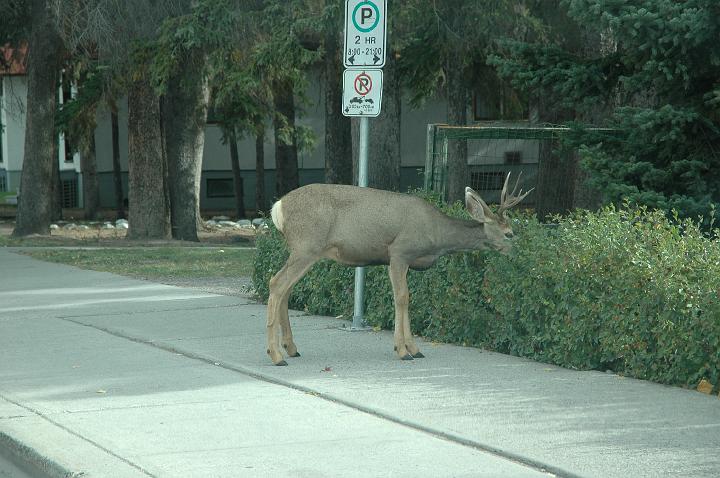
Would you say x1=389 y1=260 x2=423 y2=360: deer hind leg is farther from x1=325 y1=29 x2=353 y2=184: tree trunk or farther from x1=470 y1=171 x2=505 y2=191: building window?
x1=325 y1=29 x2=353 y2=184: tree trunk

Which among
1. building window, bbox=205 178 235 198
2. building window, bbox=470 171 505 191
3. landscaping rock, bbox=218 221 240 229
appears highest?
building window, bbox=470 171 505 191

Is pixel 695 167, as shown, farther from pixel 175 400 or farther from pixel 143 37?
pixel 143 37

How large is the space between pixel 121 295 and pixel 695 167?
714 cm

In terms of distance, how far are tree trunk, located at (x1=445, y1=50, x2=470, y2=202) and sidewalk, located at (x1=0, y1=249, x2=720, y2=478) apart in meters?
7.77

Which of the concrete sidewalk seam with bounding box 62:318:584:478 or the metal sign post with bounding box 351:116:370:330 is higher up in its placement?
the metal sign post with bounding box 351:116:370:330

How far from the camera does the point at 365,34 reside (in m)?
11.4

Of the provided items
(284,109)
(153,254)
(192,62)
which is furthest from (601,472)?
(284,109)

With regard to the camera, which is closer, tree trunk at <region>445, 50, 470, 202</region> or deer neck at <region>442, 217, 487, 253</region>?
deer neck at <region>442, 217, 487, 253</region>

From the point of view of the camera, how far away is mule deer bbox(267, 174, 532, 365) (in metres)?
9.66

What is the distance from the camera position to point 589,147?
1191 cm

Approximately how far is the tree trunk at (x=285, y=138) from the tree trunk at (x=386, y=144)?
483 inches

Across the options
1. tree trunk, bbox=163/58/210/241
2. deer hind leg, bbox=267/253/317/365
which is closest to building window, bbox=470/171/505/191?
tree trunk, bbox=163/58/210/241

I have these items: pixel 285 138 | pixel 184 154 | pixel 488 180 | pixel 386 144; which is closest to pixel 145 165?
pixel 184 154

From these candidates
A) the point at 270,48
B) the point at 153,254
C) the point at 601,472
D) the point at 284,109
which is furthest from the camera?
the point at 284,109
